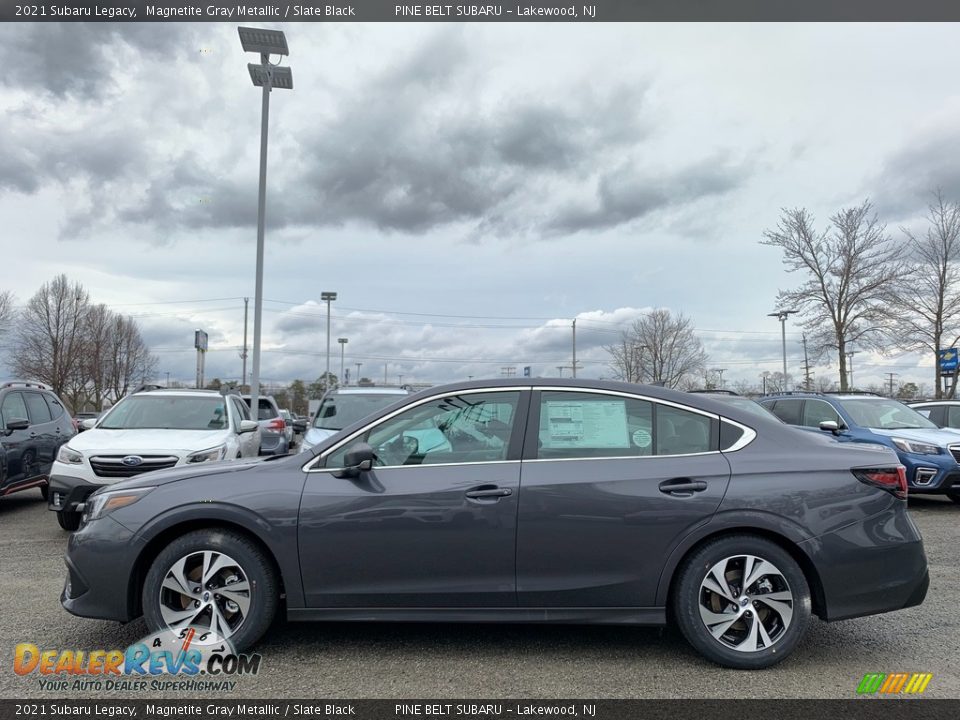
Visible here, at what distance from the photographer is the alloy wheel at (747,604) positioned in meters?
3.81

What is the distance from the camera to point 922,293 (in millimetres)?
25625

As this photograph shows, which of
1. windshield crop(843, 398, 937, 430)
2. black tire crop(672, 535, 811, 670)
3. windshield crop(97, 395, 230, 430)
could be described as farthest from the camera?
windshield crop(843, 398, 937, 430)

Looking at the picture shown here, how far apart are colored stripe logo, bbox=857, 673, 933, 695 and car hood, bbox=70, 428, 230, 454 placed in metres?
6.48

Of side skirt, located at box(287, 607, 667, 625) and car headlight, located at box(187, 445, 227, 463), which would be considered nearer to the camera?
side skirt, located at box(287, 607, 667, 625)

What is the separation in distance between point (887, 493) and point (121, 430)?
794cm

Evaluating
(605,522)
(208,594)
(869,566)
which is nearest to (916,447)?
(869,566)

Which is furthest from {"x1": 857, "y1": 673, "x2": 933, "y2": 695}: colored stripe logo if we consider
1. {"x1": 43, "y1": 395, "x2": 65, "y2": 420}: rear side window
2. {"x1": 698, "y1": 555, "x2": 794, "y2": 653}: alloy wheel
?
{"x1": 43, "y1": 395, "x2": 65, "y2": 420}: rear side window

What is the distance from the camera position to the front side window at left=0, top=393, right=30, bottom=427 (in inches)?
357

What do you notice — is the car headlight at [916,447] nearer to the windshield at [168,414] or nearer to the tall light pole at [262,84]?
the windshield at [168,414]

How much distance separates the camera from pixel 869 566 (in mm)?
3877

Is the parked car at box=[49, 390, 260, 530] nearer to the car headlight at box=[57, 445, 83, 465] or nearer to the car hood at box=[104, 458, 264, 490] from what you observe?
the car headlight at box=[57, 445, 83, 465]

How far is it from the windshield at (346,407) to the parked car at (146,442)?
116 centimetres

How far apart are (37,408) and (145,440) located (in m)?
3.48

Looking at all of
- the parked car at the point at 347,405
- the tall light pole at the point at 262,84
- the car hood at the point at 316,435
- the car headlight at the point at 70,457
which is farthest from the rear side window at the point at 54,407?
the tall light pole at the point at 262,84
